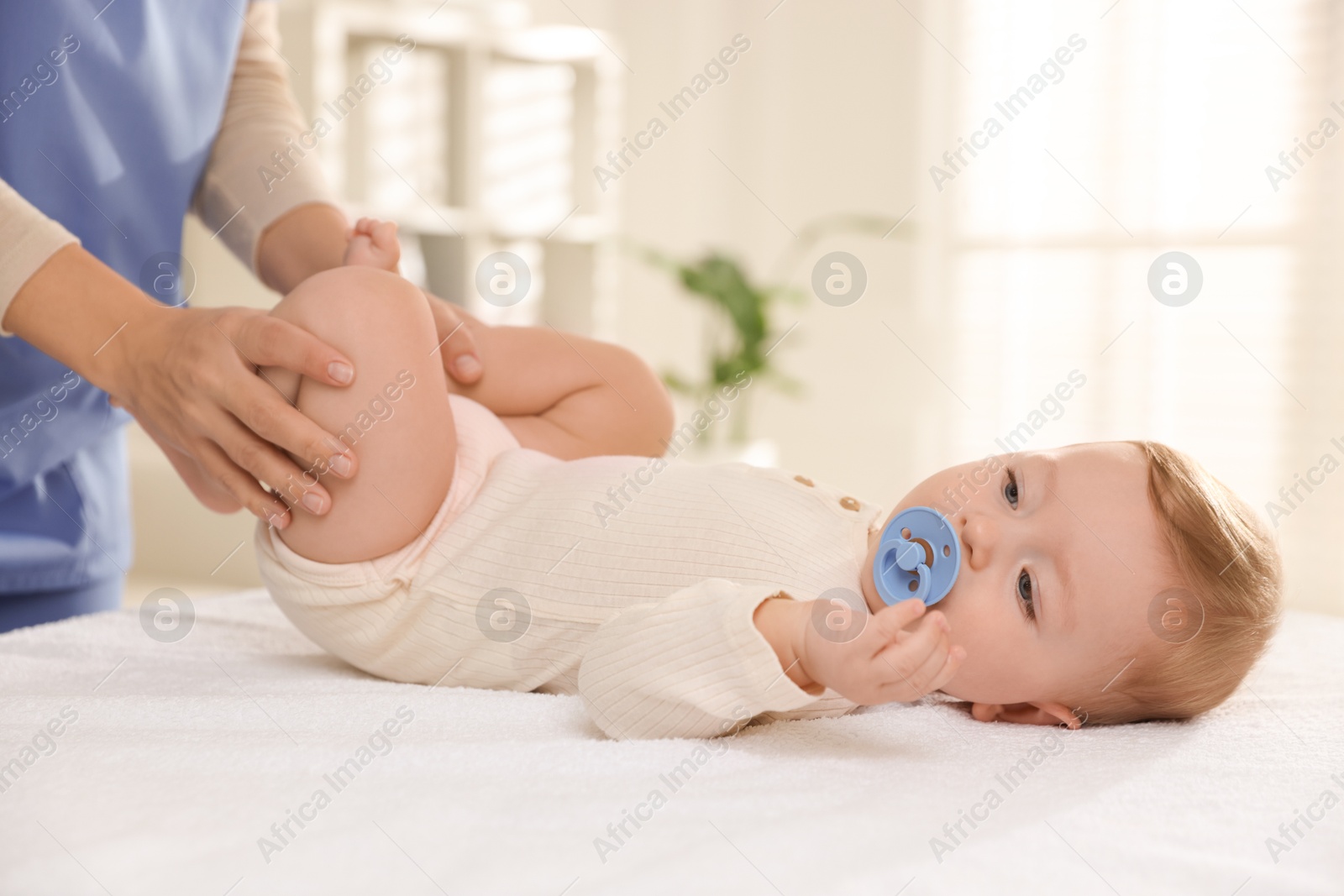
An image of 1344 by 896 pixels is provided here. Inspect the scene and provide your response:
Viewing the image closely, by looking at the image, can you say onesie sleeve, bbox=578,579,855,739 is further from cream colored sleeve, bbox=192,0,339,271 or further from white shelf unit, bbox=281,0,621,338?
white shelf unit, bbox=281,0,621,338

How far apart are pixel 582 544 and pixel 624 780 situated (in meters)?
0.37

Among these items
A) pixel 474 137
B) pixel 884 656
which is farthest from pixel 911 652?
pixel 474 137

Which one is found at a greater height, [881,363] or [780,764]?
[780,764]

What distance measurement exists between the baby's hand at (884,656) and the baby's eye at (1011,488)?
263 mm

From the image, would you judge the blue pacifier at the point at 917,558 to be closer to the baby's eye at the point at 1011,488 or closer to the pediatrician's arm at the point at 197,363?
the baby's eye at the point at 1011,488

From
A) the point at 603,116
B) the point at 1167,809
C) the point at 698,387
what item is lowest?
the point at 698,387

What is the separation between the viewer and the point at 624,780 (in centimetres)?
66

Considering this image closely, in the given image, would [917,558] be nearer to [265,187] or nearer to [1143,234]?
[265,187]

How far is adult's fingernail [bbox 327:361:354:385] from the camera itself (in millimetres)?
915

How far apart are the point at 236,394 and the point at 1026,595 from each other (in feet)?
2.27

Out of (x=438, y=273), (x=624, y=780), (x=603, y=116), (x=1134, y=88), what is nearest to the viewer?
(x=624, y=780)

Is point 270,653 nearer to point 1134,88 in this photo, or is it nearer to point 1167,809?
point 1167,809

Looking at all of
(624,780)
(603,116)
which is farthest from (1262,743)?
(603,116)

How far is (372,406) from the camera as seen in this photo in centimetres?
95
